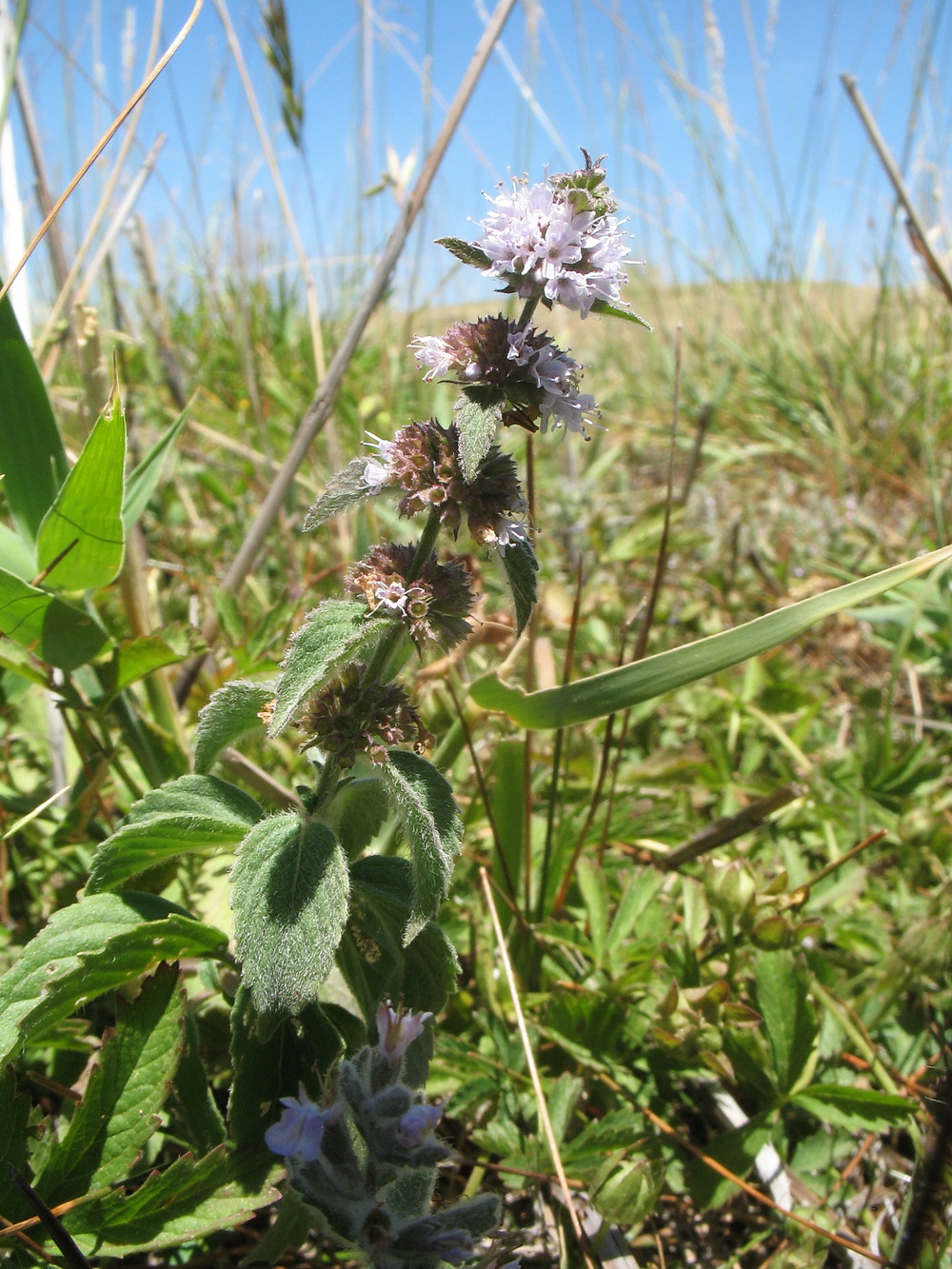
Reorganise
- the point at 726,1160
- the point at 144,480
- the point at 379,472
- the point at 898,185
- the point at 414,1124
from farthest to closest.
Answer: the point at 898,185, the point at 144,480, the point at 726,1160, the point at 379,472, the point at 414,1124

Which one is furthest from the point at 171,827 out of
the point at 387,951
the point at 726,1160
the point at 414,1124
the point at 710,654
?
the point at 726,1160

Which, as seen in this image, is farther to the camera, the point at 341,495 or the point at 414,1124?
the point at 341,495

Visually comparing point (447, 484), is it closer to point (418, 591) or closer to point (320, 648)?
point (418, 591)

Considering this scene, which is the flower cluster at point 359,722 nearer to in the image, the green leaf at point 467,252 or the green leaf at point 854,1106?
the green leaf at point 467,252

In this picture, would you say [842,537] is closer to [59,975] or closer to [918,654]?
[918,654]

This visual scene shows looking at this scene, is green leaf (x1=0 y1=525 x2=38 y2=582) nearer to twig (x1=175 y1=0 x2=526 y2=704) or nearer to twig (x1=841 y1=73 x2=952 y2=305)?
twig (x1=175 y1=0 x2=526 y2=704)

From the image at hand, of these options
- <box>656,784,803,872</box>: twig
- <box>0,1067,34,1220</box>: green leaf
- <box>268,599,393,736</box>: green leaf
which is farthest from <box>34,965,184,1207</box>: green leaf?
<box>656,784,803,872</box>: twig

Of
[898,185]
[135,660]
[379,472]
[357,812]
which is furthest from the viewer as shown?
[898,185]
